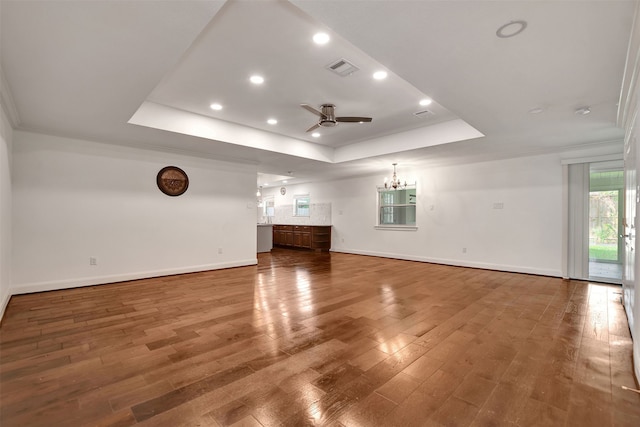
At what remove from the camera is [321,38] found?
8.30ft

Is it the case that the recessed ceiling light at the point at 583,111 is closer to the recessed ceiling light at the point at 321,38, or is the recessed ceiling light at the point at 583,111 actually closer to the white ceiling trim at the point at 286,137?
the white ceiling trim at the point at 286,137

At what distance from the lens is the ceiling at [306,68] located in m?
1.88

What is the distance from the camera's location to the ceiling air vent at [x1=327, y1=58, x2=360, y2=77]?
9.64 feet

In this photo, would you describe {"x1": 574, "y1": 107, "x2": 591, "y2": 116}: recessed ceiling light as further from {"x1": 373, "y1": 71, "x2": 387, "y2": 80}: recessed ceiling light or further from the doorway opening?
the doorway opening

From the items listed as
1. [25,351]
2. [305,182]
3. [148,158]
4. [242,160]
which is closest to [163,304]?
[25,351]

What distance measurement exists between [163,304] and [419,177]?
21.1 feet

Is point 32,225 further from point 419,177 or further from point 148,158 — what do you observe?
point 419,177

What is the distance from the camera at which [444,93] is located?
3.06 m

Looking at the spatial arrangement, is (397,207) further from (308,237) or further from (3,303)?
(3,303)

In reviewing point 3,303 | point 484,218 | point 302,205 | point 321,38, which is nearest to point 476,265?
point 484,218

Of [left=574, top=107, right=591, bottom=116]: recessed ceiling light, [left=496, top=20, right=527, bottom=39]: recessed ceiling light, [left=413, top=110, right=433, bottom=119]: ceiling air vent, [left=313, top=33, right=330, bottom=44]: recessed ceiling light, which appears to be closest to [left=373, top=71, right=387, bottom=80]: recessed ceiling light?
[left=313, top=33, right=330, bottom=44]: recessed ceiling light

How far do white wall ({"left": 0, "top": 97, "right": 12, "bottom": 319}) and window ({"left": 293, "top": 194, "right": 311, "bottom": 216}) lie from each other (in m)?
7.79

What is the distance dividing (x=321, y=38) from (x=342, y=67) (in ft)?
1.81

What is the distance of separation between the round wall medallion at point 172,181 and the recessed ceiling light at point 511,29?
5.46 m
